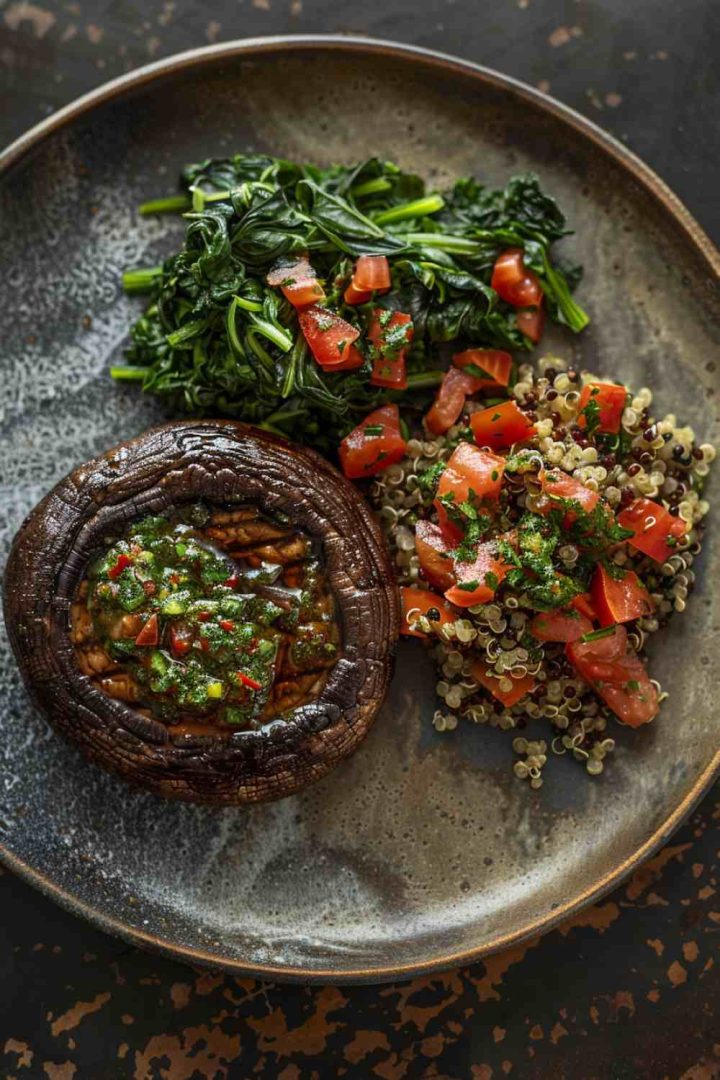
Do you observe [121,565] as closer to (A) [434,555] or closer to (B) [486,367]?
(A) [434,555]

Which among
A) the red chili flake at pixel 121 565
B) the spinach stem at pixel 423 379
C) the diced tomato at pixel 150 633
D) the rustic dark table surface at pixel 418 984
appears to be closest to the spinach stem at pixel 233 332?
the spinach stem at pixel 423 379

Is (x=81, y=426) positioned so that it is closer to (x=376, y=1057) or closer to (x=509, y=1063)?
(x=376, y=1057)

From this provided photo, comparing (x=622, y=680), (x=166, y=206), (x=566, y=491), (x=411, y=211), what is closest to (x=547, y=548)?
(x=566, y=491)

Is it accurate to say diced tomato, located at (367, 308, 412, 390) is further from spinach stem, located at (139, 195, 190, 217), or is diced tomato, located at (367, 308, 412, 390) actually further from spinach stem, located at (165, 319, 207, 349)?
spinach stem, located at (139, 195, 190, 217)

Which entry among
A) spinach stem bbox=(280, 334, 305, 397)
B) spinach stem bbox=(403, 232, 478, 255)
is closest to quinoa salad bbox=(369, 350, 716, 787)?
spinach stem bbox=(403, 232, 478, 255)

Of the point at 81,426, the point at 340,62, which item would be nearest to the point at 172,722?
the point at 81,426

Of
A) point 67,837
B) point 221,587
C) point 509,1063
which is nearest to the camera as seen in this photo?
point 221,587

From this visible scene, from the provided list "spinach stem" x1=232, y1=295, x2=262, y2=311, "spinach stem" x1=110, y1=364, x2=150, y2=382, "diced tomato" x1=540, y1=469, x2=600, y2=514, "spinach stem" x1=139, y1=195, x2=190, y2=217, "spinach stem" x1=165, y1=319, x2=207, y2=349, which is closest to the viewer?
"diced tomato" x1=540, y1=469, x2=600, y2=514
